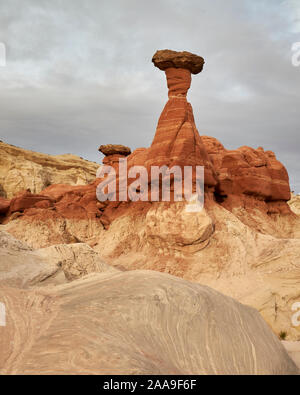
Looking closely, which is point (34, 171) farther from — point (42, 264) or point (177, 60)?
point (42, 264)

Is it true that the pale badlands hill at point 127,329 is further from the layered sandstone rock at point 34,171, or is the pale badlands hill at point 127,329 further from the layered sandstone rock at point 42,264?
the layered sandstone rock at point 34,171

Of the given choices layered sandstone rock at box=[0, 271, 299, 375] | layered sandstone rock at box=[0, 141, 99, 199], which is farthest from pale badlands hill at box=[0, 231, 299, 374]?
layered sandstone rock at box=[0, 141, 99, 199]

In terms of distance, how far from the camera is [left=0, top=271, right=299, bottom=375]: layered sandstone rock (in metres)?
3.42

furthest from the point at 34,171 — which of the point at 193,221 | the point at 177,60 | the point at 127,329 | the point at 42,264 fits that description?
the point at 127,329

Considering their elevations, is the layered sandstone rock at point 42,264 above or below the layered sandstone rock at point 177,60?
below

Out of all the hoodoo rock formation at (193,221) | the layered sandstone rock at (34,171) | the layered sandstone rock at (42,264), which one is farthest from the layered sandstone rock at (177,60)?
the layered sandstone rock at (34,171)

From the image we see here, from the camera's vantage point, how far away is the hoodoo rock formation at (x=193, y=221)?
43.5 ft

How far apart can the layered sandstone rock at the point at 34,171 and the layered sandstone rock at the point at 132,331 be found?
3351 centimetres

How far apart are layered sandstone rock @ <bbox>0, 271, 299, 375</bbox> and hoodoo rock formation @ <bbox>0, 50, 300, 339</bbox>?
630 centimetres

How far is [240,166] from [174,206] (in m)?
6.45

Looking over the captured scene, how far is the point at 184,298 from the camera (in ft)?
17.2

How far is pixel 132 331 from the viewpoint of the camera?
4172 mm

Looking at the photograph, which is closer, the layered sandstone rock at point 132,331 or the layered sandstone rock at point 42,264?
the layered sandstone rock at point 132,331
